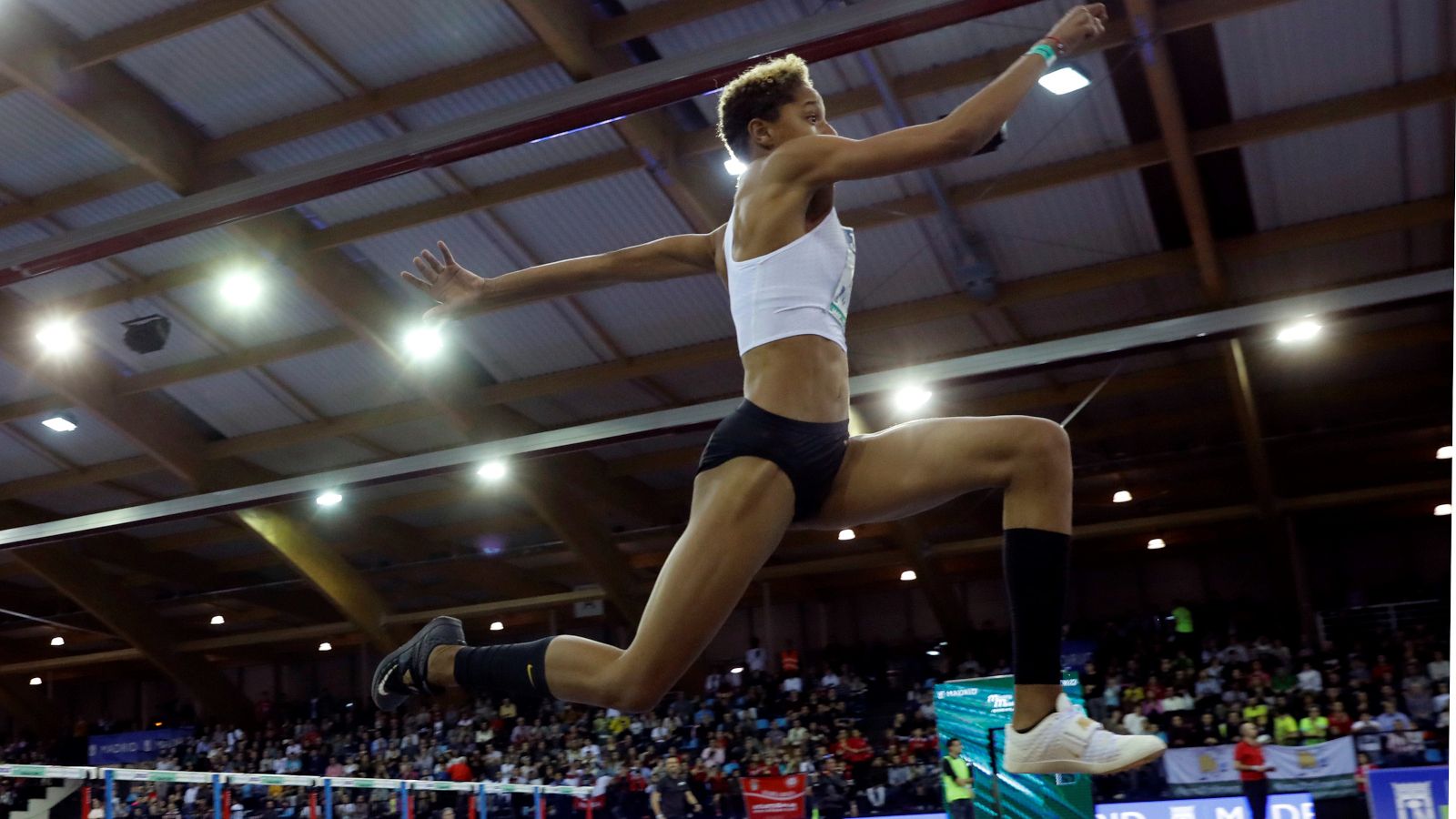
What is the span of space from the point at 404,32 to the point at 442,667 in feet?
31.6

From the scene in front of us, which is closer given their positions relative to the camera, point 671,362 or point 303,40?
point 303,40

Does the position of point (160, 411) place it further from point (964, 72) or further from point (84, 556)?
point (964, 72)

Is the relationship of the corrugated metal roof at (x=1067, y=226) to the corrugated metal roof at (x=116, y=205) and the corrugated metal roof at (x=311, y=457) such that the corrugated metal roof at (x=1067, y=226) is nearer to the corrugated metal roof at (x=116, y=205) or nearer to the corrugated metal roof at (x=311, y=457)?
the corrugated metal roof at (x=116, y=205)

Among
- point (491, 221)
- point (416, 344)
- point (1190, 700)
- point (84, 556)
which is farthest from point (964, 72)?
point (84, 556)

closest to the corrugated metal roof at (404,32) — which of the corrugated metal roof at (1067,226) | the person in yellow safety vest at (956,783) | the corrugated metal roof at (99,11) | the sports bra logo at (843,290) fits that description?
the corrugated metal roof at (99,11)

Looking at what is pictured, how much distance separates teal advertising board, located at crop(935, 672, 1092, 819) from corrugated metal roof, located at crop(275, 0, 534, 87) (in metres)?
7.21

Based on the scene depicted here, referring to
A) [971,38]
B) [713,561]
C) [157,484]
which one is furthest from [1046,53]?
[157,484]

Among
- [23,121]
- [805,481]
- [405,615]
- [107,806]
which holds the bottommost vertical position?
[107,806]

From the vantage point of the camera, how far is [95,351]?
16.8 metres

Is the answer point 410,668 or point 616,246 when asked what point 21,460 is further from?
point 410,668

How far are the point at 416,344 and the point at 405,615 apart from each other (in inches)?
414

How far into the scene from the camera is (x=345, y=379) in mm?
17391

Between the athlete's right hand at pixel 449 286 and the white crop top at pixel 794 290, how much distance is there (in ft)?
2.90

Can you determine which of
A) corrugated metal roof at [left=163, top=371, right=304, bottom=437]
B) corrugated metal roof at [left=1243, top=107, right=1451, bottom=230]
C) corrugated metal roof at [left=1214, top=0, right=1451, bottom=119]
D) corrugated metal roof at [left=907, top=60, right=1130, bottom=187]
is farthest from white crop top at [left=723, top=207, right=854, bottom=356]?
corrugated metal roof at [left=163, top=371, right=304, bottom=437]
